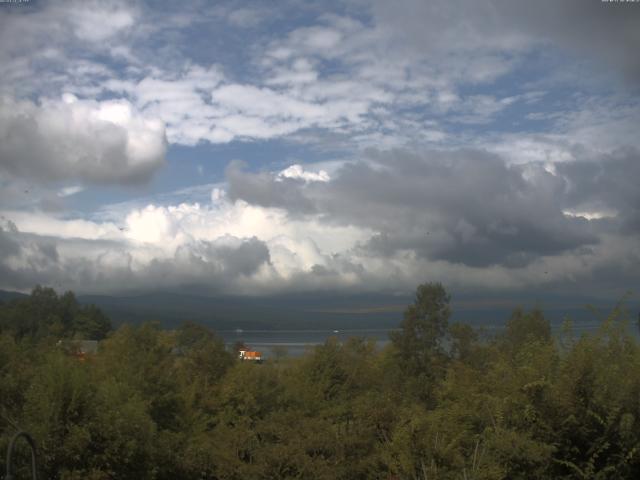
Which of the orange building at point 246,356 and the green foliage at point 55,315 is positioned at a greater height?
the green foliage at point 55,315

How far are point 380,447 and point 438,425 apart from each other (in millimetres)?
1997

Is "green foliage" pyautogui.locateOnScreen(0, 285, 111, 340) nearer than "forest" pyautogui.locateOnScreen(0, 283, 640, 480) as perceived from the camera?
No

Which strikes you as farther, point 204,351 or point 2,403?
point 204,351

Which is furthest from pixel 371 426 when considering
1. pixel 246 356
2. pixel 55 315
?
pixel 55 315

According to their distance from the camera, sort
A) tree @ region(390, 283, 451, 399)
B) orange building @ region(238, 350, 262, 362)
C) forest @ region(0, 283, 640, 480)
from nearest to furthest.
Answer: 1. forest @ region(0, 283, 640, 480)
2. orange building @ region(238, 350, 262, 362)
3. tree @ region(390, 283, 451, 399)

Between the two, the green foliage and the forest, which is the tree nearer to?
the forest

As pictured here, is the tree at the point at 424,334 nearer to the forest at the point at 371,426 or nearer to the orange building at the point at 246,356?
the orange building at the point at 246,356

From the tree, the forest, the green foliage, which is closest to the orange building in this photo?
the tree

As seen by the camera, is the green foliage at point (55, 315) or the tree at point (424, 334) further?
the green foliage at point (55, 315)

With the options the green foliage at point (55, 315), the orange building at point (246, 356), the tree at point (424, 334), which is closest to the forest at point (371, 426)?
the orange building at point (246, 356)

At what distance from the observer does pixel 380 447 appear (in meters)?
21.4

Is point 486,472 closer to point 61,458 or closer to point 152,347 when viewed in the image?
point 61,458

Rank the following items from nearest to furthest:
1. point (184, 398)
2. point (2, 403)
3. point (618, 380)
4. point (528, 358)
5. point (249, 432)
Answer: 1. point (618, 380)
2. point (528, 358)
3. point (2, 403)
4. point (249, 432)
5. point (184, 398)

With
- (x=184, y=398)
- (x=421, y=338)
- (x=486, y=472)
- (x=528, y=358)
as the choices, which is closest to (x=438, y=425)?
(x=528, y=358)
